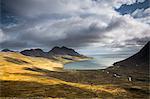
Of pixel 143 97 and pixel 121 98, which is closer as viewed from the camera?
pixel 121 98

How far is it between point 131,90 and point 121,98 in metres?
35.6

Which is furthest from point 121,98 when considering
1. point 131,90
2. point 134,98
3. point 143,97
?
point 131,90

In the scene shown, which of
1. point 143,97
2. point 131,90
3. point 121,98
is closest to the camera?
point 121,98

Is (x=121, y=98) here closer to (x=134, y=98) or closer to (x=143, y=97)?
(x=134, y=98)

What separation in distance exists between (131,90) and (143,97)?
2357 cm

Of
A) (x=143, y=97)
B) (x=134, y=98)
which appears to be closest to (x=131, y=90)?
(x=143, y=97)

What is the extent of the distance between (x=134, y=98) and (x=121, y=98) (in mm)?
6443

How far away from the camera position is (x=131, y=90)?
145 m

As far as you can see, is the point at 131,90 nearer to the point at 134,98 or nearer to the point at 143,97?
the point at 143,97

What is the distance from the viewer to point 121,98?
366ft

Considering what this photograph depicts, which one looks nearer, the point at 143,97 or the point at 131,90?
the point at 143,97

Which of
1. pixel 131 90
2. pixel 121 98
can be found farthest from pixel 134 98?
pixel 131 90

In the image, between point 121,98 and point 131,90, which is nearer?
point 121,98

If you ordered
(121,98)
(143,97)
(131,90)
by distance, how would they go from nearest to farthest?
(121,98) < (143,97) < (131,90)
